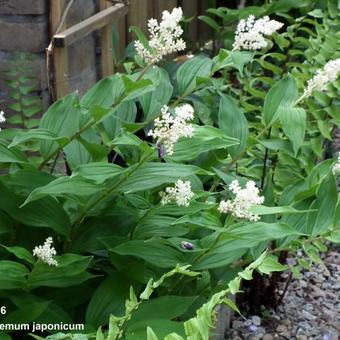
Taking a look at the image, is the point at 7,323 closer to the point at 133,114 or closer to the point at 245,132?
the point at 133,114

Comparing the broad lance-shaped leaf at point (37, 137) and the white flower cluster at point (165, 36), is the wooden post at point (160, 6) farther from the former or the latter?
the broad lance-shaped leaf at point (37, 137)

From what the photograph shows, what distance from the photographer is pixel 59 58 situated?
3154mm

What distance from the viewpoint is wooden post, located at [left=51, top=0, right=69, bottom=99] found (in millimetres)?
3117

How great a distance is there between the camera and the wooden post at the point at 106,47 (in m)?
3.62

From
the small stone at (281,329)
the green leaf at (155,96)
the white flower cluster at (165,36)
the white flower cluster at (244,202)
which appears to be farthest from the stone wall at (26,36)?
the white flower cluster at (244,202)

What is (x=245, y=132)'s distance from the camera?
223cm

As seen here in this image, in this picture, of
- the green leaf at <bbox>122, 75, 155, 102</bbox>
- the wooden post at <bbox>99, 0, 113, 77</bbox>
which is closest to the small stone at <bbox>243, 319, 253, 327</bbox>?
the green leaf at <bbox>122, 75, 155, 102</bbox>

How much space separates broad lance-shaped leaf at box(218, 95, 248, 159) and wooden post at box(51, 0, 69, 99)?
3.59 feet

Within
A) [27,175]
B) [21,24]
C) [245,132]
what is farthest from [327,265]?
[27,175]

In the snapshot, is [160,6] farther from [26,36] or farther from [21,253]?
[21,253]

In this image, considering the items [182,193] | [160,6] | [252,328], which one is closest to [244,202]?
[182,193]

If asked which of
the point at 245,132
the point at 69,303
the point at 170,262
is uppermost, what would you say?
the point at 245,132

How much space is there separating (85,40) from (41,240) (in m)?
1.74

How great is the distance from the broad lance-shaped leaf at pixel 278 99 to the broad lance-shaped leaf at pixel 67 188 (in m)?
0.72
